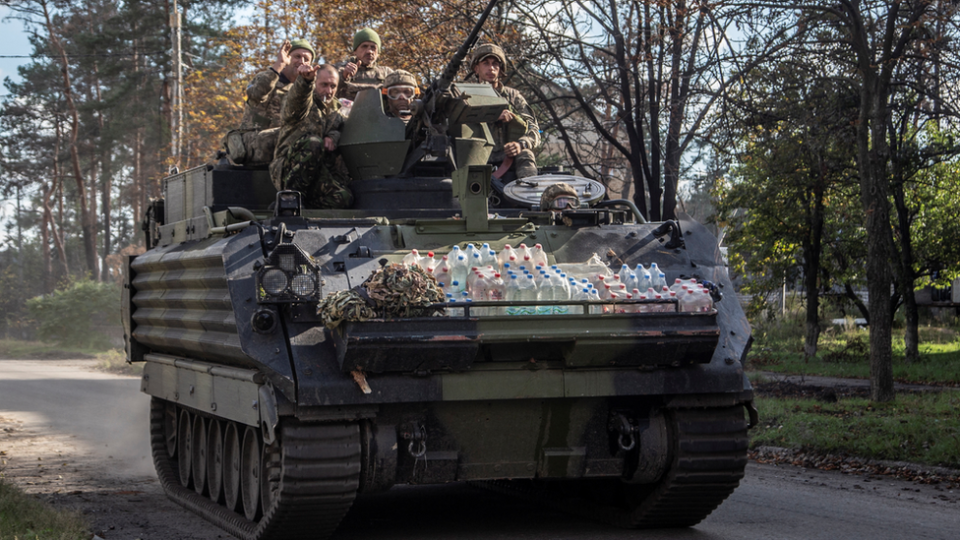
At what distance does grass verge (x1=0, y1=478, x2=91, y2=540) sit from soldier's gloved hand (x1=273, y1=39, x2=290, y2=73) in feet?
12.2

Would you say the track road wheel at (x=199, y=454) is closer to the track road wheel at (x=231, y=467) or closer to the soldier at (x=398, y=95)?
the track road wheel at (x=231, y=467)

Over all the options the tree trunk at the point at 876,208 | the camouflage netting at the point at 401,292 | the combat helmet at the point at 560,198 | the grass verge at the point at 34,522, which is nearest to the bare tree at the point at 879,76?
the tree trunk at the point at 876,208

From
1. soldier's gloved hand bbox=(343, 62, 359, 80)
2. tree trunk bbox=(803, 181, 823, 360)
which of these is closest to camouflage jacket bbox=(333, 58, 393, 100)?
soldier's gloved hand bbox=(343, 62, 359, 80)

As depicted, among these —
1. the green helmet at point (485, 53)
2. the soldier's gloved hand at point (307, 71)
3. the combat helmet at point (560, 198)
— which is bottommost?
the combat helmet at point (560, 198)

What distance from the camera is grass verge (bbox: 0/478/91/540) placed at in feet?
20.5

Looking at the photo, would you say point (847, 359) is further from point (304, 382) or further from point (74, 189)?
point (74, 189)

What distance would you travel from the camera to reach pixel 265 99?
9383 mm

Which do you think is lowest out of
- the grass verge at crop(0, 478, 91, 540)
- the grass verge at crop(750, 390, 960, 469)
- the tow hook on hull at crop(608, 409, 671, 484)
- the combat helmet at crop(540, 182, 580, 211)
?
the grass verge at crop(750, 390, 960, 469)

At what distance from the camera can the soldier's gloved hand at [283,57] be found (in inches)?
348

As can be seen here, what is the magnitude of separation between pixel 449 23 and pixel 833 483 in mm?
8924

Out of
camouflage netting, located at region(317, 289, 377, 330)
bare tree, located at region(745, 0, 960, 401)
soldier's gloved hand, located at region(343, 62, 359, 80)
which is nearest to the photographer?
camouflage netting, located at region(317, 289, 377, 330)

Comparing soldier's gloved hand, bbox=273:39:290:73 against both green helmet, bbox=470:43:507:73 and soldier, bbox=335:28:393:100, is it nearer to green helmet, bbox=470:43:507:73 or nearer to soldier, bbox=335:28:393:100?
soldier, bbox=335:28:393:100

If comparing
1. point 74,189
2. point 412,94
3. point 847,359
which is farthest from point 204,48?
point 412,94

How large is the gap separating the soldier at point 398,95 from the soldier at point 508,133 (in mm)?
837
